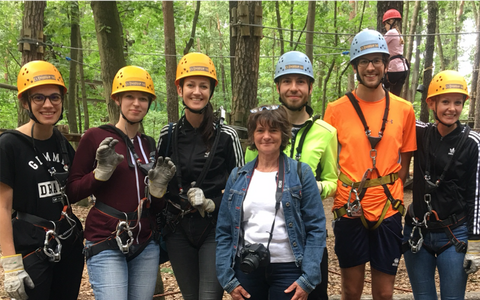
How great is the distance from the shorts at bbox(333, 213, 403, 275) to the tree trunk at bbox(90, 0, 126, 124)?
9.69 feet

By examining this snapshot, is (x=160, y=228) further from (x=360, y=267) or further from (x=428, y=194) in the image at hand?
(x=428, y=194)

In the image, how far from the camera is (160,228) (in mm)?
3131

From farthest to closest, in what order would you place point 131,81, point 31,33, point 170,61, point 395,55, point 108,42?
1. point 170,61
2. point 31,33
3. point 395,55
4. point 108,42
5. point 131,81

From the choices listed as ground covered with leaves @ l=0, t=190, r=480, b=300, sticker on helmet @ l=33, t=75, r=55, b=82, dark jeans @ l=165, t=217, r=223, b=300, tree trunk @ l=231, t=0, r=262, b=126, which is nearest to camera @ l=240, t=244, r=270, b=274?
dark jeans @ l=165, t=217, r=223, b=300

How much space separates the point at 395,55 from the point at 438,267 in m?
3.32

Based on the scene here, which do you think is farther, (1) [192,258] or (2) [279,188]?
(1) [192,258]

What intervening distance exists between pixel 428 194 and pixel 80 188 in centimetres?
283

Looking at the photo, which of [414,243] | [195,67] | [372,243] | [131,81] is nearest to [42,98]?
[131,81]

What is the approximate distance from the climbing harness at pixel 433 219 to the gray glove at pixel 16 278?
10.0ft

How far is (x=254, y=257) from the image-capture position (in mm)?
2377

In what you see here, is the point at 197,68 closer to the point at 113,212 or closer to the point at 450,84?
the point at 113,212

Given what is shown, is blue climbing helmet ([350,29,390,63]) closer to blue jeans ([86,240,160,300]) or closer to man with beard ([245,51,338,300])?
man with beard ([245,51,338,300])

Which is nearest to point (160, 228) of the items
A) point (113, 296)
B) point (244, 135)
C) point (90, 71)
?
point (113, 296)

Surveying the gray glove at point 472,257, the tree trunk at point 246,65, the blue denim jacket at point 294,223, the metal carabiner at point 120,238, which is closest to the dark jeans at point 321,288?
the blue denim jacket at point 294,223
